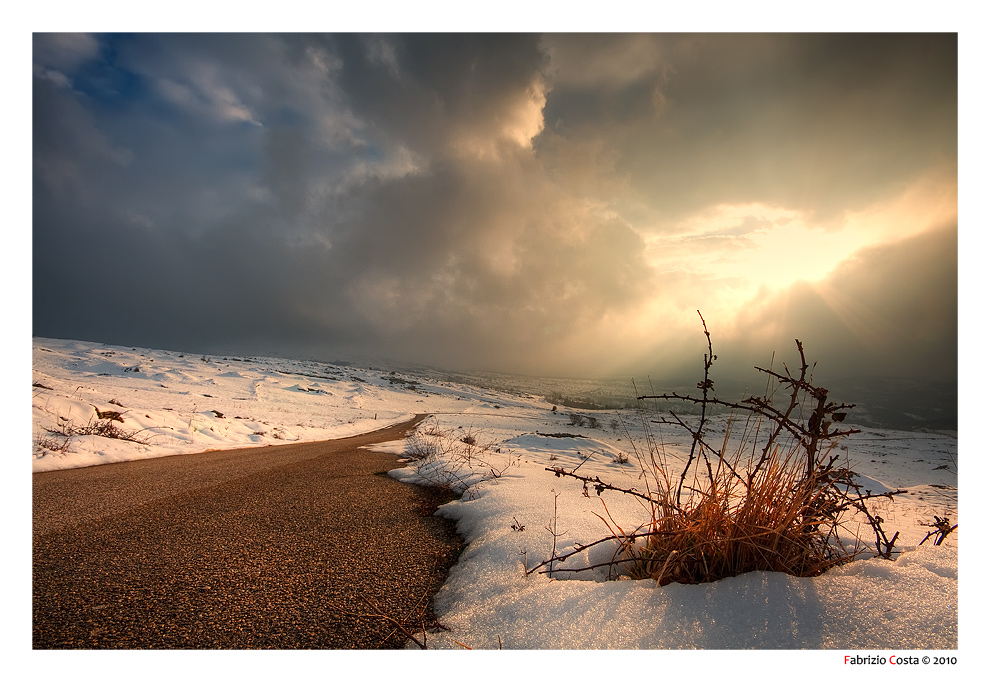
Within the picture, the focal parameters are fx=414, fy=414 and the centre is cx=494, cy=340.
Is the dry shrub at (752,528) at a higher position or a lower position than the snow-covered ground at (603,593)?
higher

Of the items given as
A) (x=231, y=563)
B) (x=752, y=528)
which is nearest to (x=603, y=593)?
(x=752, y=528)

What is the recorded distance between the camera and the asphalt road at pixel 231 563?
1.50m

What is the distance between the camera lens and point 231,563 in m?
2.03

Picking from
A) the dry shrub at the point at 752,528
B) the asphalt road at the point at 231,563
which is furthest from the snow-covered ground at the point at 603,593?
the asphalt road at the point at 231,563

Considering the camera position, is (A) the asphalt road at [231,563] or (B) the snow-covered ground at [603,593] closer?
(B) the snow-covered ground at [603,593]

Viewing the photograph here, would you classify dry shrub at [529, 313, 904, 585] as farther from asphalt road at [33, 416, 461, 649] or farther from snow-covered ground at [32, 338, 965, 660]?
asphalt road at [33, 416, 461, 649]

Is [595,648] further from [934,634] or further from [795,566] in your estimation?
[934,634]

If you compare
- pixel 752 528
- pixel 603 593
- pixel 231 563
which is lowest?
pixel 231 563

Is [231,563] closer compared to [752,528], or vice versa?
[752,528]

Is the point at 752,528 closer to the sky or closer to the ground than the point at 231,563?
closer to the sky

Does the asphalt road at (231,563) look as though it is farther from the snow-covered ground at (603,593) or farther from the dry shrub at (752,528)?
the dry shrub at (752,528)

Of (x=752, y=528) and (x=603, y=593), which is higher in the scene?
(x=752, y=528)

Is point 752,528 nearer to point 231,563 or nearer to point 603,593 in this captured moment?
point 603,593

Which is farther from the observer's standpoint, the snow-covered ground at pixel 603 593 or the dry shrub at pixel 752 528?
the dry shrub at pixel 752 528
